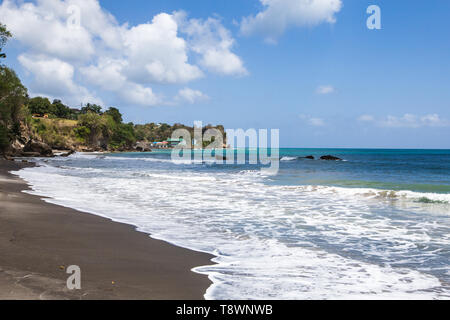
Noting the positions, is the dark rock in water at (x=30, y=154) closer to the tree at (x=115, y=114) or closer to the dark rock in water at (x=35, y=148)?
the dark rock in water at (x=35, y=148)

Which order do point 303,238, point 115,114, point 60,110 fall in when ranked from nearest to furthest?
point 303,238 < point 60,110 < point 115,114

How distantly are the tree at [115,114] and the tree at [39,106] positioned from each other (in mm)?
29189

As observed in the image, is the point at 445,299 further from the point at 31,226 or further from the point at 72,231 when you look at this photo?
the point at 31,226

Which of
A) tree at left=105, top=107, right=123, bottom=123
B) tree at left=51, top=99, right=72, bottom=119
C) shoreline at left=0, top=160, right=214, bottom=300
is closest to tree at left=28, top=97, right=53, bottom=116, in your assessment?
tree at left=51, top=99, right=72, bottom=119

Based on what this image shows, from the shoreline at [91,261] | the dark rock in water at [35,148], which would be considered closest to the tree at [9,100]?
the dark rock in water at [35,148]

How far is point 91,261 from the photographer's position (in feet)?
15.6

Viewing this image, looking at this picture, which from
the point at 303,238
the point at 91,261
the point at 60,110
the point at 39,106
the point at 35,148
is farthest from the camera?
the point at 60,110

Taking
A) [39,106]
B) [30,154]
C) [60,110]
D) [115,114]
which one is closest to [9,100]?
[30,154]

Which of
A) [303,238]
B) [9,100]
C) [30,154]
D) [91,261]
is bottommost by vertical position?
[303,238]

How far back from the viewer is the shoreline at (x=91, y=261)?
A: 351 centimetres

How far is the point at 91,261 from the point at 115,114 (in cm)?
15265

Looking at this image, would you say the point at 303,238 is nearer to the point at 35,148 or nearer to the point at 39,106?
the point at 35,148
